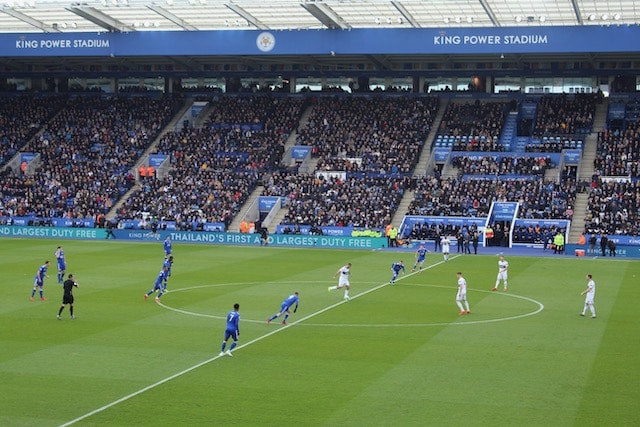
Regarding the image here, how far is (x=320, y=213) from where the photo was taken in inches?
2488

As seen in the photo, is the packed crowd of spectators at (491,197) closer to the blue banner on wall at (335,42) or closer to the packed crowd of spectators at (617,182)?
the packed crowd of spectators at (617,182)

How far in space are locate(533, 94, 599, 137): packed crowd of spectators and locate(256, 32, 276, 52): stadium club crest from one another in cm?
2151

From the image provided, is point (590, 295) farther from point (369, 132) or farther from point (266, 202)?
point (369, 132)

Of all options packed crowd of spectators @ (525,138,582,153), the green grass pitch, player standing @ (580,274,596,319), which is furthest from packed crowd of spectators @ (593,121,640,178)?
player standing @ (580,274,596,319)

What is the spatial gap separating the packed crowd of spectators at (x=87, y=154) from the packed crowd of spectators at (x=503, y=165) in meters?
26.2

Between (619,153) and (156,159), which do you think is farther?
(156,159)

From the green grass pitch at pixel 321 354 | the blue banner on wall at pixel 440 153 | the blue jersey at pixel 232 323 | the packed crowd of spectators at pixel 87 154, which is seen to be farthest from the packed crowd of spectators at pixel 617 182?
the blue jersey at pixel 232 323

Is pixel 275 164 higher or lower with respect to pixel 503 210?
higher

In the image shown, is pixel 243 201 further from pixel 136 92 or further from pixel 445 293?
pixel 445 293

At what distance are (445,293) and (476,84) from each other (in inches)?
1720

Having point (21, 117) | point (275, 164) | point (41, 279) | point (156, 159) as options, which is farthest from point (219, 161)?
point (41, 279)

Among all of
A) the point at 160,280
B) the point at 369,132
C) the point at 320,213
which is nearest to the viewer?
the point at 160,280

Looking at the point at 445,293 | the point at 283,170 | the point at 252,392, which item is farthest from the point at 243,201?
the point at 252,392

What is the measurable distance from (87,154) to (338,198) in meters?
24.0
